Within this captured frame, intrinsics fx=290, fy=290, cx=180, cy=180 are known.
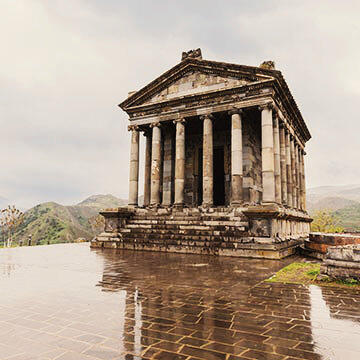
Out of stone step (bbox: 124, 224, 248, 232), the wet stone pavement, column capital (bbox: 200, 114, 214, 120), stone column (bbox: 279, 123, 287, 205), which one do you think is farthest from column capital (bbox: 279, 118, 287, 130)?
the wet stone pavement

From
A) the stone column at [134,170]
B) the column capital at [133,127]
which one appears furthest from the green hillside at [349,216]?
the column capital at [133,127]

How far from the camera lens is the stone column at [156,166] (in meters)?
18.4

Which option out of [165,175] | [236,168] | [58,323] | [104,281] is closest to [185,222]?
[236,168]

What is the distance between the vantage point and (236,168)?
15.9 metres

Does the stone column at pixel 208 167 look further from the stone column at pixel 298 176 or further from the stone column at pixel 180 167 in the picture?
the stone column at pixel 298 176

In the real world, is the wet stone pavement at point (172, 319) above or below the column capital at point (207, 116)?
below

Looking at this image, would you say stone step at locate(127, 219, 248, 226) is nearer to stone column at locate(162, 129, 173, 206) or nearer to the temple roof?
stone column at locate(162, 129, 173, 206)

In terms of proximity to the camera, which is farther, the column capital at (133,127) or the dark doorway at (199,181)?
the dark doorway at (199,181)

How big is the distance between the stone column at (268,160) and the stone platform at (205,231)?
135 cm

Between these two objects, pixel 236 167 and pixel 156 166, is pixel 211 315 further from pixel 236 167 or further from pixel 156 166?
pixel 156 166

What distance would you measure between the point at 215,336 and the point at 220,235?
397 inches

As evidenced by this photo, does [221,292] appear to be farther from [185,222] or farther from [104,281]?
[185,222]

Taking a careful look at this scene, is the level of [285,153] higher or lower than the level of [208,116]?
lower

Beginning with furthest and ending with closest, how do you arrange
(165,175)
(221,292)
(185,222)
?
1. (165,175)
2. (185,222)
3. (221,292)
